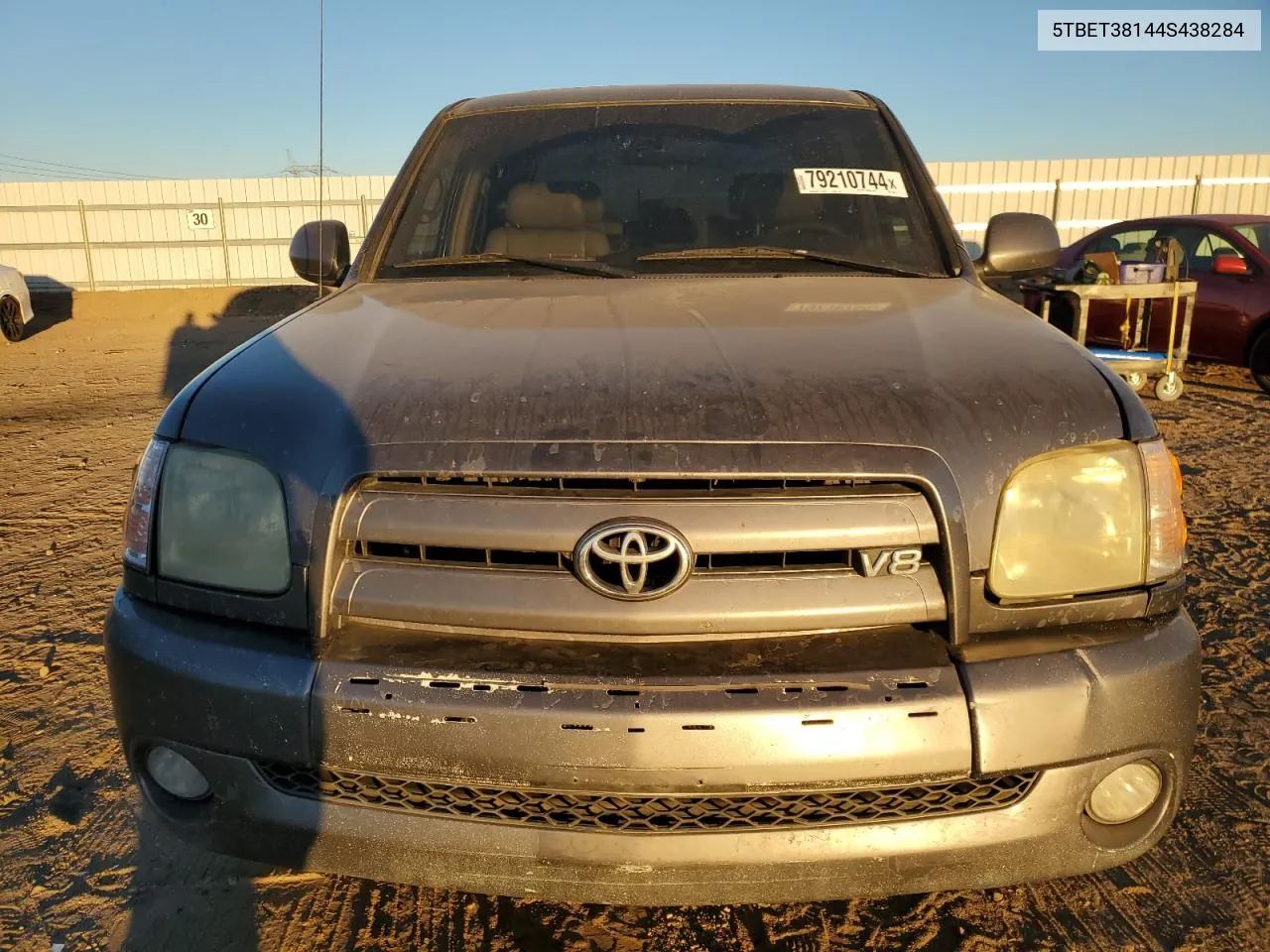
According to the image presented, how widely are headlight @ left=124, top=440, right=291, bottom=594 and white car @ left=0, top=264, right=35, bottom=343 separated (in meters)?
14.7

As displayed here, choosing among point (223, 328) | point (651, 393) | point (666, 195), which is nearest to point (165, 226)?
point (223, 328)

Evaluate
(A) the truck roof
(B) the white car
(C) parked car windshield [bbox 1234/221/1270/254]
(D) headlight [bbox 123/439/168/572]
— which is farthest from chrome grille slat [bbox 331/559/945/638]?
(B) the white car

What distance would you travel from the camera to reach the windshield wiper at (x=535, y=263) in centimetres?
249

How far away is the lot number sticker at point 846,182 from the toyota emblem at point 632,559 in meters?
1.63

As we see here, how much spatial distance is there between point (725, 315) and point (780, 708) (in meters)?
0.95

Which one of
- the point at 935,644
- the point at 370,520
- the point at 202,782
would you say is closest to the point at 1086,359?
the point at 935,644

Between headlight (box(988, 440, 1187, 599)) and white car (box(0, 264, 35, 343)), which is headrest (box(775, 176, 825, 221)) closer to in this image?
headlight (box(988, 440, 1187, 599))

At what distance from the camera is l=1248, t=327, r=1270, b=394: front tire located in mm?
8203

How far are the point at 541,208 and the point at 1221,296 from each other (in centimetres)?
812

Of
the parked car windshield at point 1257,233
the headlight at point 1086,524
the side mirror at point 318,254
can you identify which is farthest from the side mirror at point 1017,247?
the parked car windshield at point 1257,233

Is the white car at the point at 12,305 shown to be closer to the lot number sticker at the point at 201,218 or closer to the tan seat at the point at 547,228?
the lot number sticker at the point at 201,218

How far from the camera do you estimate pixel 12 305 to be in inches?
544

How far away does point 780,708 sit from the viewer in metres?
1.41

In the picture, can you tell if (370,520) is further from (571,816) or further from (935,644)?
(935,644)
